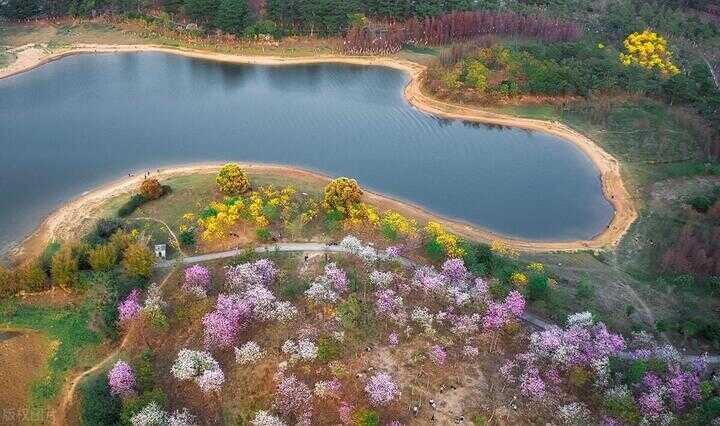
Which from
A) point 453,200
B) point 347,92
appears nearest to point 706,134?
point 453,200

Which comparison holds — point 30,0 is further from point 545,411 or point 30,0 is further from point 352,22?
point 545,411

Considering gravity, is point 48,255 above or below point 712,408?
below

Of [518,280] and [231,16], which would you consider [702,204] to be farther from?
[231,16]

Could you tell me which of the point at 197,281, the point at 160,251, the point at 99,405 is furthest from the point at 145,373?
the point at 160,251

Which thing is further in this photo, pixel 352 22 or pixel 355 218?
pixel 352 22

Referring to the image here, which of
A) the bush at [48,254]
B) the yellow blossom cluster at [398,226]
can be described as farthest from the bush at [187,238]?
the yellow blossom cluster at [398,226]

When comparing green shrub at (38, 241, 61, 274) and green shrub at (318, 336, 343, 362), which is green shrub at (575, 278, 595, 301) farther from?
green shrub at (38, 241, 61, 274)
